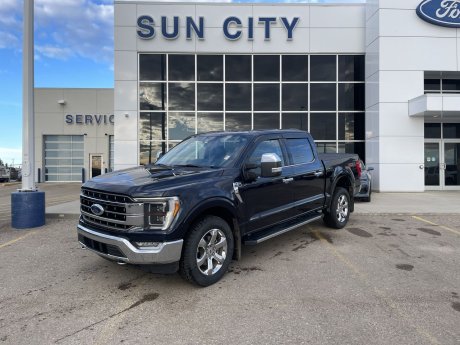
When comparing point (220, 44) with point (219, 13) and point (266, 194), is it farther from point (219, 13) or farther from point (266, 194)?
point (266, 194)

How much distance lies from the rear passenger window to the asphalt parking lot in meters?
1.51

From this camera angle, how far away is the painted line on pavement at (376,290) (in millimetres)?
3229

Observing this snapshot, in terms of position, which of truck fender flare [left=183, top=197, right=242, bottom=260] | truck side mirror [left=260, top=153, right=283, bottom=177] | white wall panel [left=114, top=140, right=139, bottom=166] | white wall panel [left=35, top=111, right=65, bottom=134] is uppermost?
white wall panel [left=35, top=111, right=65, bottom=134]

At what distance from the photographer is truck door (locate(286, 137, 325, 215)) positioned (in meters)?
5.92

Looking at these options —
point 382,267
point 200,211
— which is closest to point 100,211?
point 200,211

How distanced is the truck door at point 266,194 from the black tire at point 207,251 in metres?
0.48

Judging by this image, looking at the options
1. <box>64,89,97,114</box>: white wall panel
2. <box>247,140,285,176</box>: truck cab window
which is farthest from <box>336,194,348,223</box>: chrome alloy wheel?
<box>64,89,97,114</box>: white wall panel

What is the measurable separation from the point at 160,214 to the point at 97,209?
89cm

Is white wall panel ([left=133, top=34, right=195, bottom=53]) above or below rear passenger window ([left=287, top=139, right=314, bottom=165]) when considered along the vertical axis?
above

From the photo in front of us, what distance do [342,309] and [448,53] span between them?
51.0ft

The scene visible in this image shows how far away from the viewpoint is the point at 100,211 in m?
4.22

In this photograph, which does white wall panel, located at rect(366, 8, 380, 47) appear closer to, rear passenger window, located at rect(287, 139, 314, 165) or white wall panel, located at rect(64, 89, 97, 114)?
rear passenger window, located at rect(287, 139, 314, 165)

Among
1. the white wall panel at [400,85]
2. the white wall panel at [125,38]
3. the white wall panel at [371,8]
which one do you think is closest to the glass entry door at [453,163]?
the white wall panel at [400,85]

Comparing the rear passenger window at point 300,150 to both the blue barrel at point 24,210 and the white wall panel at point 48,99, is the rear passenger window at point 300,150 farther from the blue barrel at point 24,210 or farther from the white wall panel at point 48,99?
the white wall panel at point 48,99
